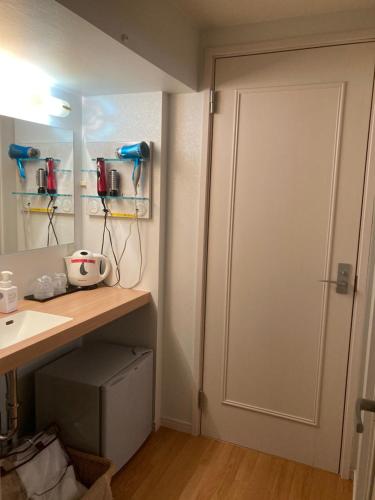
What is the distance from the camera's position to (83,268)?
232 cm

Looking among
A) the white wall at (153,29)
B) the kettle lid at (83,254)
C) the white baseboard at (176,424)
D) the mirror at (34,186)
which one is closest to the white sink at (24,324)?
the mirror at (34,186)

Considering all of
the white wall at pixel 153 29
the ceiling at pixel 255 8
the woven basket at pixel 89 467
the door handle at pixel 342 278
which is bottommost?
the woven basket at pixel 89 467

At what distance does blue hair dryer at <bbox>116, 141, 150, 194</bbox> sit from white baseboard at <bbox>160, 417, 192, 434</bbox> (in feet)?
4.79

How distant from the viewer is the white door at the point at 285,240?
1.98 m

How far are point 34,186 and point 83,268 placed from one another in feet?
1.74

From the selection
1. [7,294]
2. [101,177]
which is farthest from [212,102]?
[7,294]

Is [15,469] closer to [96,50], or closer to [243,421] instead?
[243,421]

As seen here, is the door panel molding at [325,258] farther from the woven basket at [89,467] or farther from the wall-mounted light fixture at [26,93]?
the wall-mounted light fixture at [26,93]

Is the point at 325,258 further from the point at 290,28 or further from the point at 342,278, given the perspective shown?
the point at 290,28

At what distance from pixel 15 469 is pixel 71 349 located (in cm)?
89

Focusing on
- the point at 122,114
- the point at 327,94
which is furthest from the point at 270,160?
the point at 122,114

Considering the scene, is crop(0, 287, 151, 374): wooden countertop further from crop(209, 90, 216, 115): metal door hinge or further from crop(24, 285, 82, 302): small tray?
crop(209, 90, 216, 115): metal door hinge

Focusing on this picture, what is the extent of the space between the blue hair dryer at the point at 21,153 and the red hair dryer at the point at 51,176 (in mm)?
106

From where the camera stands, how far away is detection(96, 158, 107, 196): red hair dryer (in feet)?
7.63
